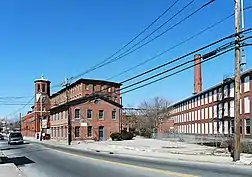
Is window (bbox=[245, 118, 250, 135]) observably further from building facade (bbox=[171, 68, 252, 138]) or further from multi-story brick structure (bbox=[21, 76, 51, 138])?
multi-story brick structure (bbox=[21, 76, 51, 138])

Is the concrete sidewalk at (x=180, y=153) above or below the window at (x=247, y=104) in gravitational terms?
below

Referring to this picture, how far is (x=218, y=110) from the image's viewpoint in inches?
2625

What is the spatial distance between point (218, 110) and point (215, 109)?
1940 millimetres

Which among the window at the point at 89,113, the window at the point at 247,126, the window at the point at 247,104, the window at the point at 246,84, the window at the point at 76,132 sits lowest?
the window at the point at 76,132

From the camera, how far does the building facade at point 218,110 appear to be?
55.0 m

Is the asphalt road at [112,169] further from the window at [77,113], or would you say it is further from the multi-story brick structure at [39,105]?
the multi-story brick structure at [39,105]

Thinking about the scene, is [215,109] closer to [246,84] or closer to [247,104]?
[247,104]

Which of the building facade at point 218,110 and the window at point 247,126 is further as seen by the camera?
the building facade at point 218,110

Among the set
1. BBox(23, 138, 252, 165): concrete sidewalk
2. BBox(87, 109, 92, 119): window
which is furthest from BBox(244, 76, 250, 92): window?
BBox(87, 109, 92, 119): window

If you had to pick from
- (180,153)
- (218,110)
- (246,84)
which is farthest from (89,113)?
(180,153)

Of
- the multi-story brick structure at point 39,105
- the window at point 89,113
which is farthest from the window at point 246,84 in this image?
the multi-story brick structure at point 39,105

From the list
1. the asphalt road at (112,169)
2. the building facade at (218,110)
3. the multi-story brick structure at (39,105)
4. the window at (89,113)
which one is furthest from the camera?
the multi-story brick structure at (39,105)

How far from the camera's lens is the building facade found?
54969 mm

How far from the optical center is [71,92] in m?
97.2
